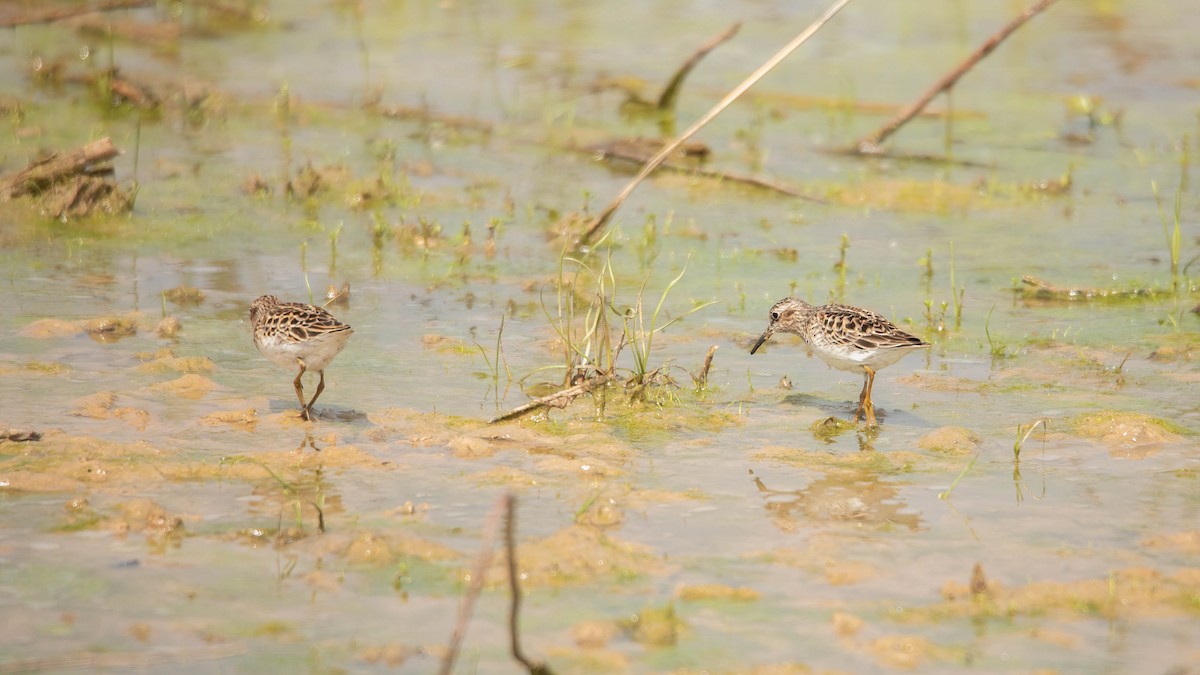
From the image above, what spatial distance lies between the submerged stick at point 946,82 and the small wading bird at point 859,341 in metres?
5.11

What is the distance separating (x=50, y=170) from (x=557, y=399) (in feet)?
20.4

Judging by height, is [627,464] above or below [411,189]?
below

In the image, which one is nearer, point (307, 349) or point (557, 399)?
point (307, 349)

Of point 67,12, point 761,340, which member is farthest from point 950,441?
point 67,12

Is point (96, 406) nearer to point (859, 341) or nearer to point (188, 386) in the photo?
point (188, 386)

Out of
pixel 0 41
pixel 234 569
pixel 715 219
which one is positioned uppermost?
pixel 0 41

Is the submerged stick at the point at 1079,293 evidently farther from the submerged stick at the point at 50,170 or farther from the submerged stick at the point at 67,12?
the submerged stick at the point at 67,12

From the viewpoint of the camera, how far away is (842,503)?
7.48m

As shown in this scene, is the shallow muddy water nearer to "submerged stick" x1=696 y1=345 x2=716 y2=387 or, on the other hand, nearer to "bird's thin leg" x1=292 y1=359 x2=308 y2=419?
"submerged stick" x1=696 y1=345 x2=716 y2=387

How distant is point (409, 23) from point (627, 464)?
594 inches

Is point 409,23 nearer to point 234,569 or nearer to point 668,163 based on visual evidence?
point 668,163

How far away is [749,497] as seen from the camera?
24.7 feet

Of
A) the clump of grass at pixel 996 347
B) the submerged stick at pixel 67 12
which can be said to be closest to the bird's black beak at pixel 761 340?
the clump of grass at pixel 996 347

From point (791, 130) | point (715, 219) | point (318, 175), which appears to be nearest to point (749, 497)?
point (715, 219)
